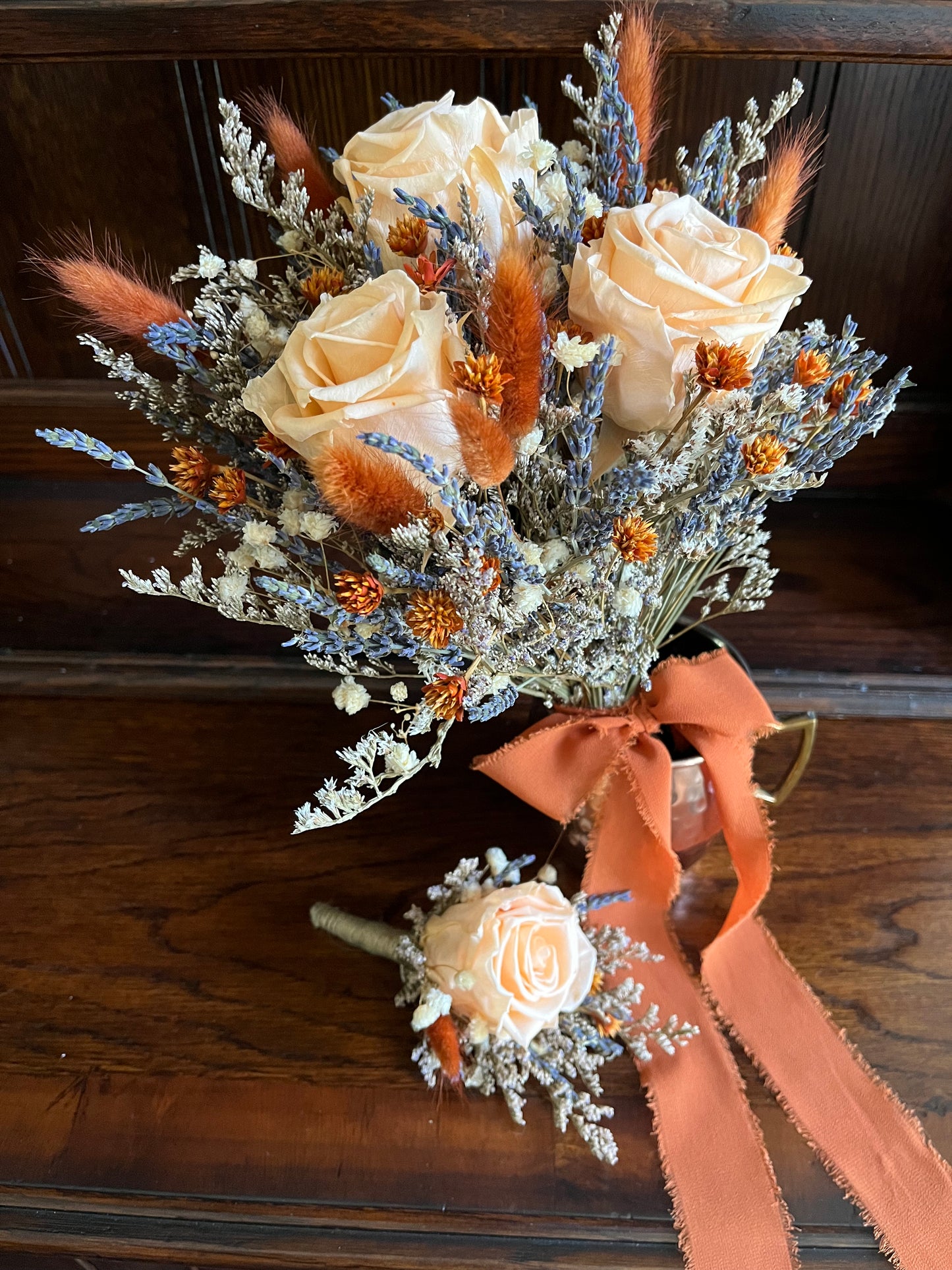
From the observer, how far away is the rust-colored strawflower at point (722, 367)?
465 mm

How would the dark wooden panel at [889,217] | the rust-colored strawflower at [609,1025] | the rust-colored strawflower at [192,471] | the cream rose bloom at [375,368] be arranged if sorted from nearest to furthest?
1. the cream rose bloom at [375,368]
2. the rust-colored strawflower at [192,471]
3. the rust-colored strawflower at [609,1025]
4. the dark wooden panel at [889,217]

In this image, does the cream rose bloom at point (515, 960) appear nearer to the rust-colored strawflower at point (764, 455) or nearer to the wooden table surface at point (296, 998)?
the wooden table surface at point (296, 998)

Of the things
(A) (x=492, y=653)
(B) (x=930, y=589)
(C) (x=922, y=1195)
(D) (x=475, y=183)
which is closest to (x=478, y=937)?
(A) (x=492, y=653)

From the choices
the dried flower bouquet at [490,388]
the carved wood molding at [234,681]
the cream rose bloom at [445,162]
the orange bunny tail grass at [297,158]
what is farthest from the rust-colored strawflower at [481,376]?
the carved wood molding at [234,681]

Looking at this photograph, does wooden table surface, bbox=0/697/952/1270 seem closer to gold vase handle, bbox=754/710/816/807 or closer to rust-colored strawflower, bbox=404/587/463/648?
gold vase handle, bbox=754/710/816/807

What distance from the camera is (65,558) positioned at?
1.05 meters

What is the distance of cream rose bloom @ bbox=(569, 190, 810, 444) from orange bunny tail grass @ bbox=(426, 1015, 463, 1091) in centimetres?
43

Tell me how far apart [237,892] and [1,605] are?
1.46ft

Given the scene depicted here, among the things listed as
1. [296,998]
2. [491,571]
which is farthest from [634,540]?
[296,998]

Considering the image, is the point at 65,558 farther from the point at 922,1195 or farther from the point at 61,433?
the point at 922,1195

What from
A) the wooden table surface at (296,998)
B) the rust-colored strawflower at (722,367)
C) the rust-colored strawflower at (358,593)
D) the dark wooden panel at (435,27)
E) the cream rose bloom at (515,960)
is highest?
the dark wooden panel at (435,27)

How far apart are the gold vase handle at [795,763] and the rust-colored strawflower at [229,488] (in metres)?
0.40

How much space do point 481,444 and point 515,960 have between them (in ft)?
1.13

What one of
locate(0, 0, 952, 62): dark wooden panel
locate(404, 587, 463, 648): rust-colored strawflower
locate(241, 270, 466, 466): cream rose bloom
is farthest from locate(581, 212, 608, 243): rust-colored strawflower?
locate(0, 0, 952, 62): dark wooden panel
